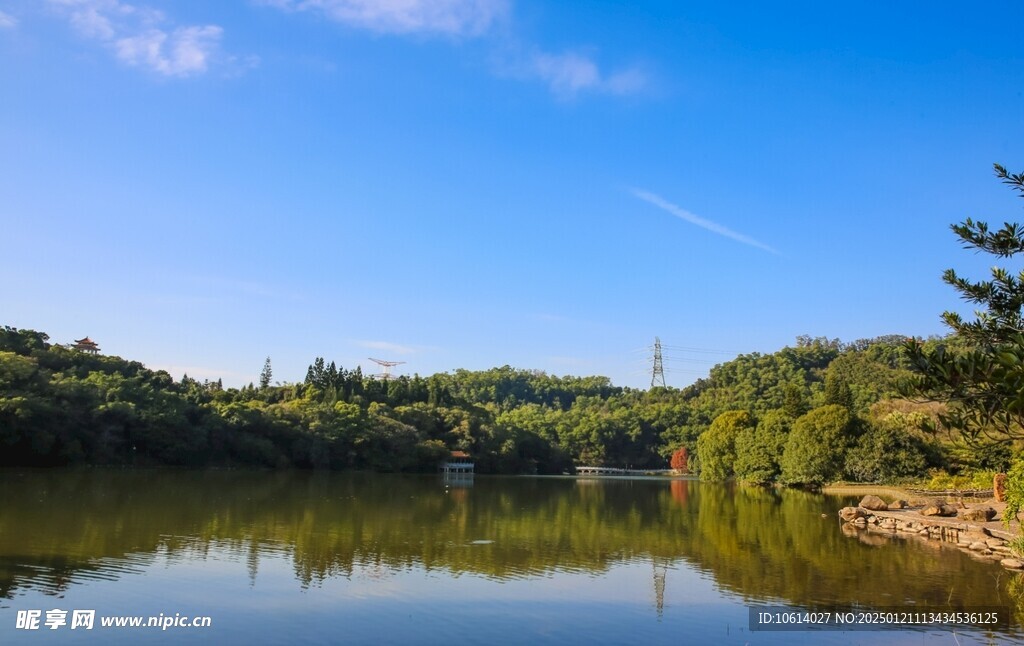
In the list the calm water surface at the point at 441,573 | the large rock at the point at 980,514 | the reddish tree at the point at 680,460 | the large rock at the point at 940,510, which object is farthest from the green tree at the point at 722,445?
the large rock at the point at 980,514

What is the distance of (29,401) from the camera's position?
47750 mm

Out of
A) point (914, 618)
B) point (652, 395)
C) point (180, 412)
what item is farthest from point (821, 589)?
point (652, 395)

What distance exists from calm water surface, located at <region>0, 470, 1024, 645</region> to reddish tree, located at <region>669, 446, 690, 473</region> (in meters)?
74.7

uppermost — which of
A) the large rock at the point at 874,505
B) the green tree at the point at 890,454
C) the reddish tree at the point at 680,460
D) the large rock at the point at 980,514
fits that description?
the green tree at the point at 890,454

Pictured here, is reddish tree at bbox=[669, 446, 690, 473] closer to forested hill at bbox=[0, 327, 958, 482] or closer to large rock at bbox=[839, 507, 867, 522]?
forested hill at bbox=[0, 327, 958, 482]

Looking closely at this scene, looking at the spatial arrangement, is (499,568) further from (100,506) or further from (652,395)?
(652,395)

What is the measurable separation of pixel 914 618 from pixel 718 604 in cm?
371

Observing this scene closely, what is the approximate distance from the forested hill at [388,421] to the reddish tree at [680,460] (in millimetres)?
1421

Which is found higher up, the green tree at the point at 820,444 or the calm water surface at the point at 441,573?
the green tree at the point at 820,444

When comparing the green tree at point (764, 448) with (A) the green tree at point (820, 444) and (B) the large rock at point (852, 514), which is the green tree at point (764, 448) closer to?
(A) the green tree at point (820, 444)

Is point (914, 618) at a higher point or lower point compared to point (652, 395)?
lower

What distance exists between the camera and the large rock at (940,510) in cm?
3078

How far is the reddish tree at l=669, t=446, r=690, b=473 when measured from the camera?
353 feet

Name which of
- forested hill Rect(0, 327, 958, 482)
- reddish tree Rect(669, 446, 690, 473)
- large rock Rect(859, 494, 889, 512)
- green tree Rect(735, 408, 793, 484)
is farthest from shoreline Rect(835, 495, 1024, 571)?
reddish tree Rect(669, 446, 690, 473)
